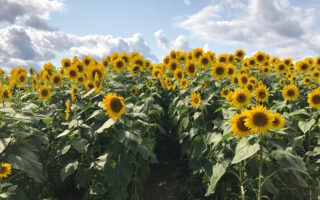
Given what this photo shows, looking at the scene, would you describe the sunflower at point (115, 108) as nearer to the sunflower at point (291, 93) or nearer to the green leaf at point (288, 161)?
the green leaf at point (288, 161)

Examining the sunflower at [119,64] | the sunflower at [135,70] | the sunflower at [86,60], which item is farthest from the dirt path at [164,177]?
the sunflower at [86,60]

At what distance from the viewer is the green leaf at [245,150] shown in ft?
9.93

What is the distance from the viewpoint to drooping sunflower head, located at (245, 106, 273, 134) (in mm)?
3148

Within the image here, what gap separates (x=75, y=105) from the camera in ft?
16.4

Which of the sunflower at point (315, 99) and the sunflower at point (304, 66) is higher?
the sunflower at point (304, 66)

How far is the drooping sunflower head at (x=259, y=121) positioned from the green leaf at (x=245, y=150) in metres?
0.15

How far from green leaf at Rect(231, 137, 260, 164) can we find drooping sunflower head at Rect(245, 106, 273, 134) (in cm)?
15

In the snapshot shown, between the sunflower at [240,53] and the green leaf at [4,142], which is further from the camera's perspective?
the sunflower at [240,53]

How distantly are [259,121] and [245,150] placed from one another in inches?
11.9

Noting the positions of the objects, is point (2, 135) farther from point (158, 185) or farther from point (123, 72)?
point (123, 72)

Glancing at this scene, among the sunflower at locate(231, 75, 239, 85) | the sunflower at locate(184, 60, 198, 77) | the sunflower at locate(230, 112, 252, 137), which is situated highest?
the sunflower at locate(184, 60, 198, 77)

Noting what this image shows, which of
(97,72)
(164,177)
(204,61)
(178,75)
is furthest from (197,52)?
(164,177)

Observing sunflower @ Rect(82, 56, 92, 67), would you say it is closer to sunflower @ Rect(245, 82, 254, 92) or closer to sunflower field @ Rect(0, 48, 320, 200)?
sunflower field @ Rect(0, 48, 320, 200)

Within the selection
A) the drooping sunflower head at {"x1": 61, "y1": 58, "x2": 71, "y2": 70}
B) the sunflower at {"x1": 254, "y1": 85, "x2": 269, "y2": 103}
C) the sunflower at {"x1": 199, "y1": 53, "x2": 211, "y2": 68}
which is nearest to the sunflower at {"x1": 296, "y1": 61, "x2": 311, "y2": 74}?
the sunflower at {"x1": 199, "y1": 53, "x2": 211, "y2": 68}
